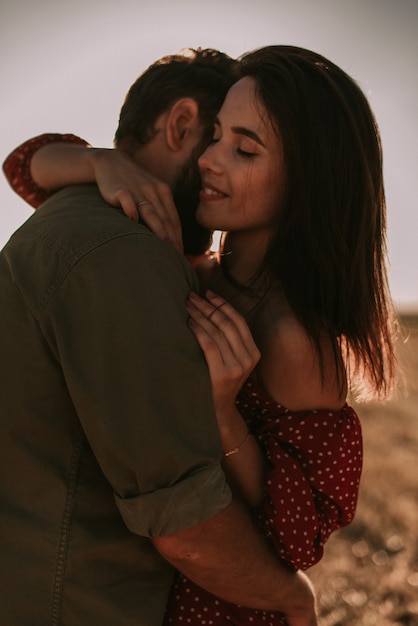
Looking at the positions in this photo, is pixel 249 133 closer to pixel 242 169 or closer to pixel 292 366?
pixel 242 169

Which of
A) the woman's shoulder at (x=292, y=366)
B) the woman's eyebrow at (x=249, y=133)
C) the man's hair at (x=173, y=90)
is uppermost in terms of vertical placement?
the man's hair at (x=173, y=90)

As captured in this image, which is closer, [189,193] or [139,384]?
[139,384]

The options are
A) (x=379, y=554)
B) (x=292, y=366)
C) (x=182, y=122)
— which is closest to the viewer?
(x=292, y=366)

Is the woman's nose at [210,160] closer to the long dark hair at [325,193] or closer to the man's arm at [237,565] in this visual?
the long dark hair at [325,193]

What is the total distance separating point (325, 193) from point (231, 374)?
89cm

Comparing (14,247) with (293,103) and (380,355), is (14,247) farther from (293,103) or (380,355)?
(380,355)

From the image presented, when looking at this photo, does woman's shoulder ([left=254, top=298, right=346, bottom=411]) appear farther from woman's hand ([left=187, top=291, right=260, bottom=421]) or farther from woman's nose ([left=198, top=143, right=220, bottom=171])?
woman's nose ([left=198, top=143, right=220, bottom=171])

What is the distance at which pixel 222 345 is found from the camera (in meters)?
2.18

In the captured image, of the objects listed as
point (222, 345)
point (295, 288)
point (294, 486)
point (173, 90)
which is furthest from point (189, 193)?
point (294, 486)

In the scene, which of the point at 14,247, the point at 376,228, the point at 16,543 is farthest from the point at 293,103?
the point at 16,543

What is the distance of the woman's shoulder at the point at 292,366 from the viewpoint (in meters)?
2.50

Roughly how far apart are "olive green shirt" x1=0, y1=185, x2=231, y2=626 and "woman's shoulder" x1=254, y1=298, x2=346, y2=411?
0.45 m

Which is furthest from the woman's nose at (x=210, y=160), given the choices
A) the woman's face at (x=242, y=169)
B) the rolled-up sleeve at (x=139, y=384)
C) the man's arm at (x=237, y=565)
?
the man's arm at (x=237, y=565)

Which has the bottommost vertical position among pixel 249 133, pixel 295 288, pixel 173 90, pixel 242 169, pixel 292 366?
pixel 292 366
